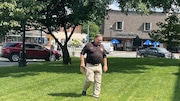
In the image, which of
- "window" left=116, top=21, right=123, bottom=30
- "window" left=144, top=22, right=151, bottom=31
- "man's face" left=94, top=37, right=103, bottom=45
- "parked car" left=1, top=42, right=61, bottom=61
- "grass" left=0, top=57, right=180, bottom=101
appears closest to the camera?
"man's face" left=94, top=37, right=103, bottom=45

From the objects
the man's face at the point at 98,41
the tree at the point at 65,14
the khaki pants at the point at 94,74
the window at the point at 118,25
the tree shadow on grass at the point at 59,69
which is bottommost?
the tree shadow on grass at the point at 59,69

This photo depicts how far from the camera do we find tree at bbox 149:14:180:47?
31.9m

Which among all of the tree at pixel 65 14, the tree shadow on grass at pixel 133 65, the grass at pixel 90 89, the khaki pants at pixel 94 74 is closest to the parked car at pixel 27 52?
the tree at pixel 65 14

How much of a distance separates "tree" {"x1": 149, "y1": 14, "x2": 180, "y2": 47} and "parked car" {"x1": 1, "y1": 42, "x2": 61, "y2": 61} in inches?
379

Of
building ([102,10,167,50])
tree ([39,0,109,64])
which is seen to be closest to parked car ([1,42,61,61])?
tree ([39,0,109,64])

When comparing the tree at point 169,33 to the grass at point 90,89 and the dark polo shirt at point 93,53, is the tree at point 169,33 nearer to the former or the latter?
the grass at point 90,89

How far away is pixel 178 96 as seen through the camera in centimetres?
1090

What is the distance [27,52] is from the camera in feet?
103

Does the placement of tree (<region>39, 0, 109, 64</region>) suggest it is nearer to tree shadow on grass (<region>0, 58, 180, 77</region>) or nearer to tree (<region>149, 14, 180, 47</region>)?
tree shadow on grass (<region>0, 58, 180, 77</region>)

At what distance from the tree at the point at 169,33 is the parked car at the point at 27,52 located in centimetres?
963

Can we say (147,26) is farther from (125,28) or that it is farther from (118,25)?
(118,25)

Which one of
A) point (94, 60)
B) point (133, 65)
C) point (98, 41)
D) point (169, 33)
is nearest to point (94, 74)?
point (94, 60)

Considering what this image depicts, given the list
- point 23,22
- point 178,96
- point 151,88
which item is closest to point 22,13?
point 23,22

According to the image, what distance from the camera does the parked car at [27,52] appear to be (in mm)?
31219
